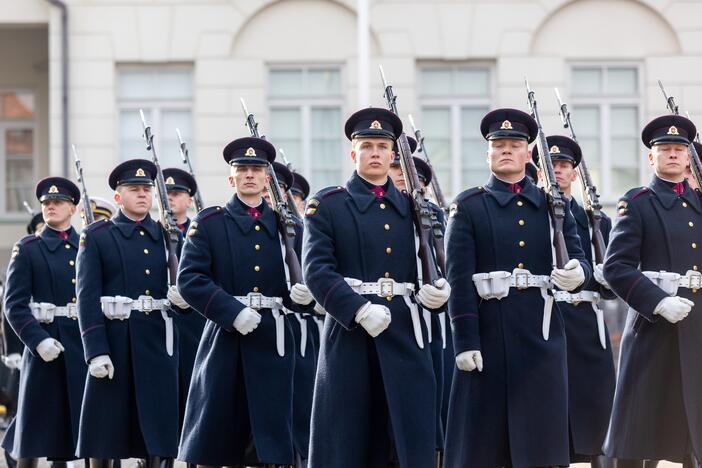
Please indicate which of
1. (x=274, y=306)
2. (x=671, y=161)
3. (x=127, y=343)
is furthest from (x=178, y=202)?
(x=671, y=161)

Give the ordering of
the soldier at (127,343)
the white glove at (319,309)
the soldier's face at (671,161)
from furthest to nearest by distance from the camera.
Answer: the soldier at (127,343) → the white glove at (319,309) → the soldier's face at (671,161)

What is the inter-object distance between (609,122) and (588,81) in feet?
1.83

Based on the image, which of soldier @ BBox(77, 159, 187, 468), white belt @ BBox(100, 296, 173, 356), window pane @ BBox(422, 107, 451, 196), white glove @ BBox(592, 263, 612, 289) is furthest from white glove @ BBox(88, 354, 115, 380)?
window pane @ BBox(422, 107, 451, 196)

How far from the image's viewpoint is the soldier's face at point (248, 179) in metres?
9.41

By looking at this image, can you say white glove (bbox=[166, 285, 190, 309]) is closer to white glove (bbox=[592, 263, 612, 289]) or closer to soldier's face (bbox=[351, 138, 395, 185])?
soldier's face (bbox=[351, 138, 395, 185])

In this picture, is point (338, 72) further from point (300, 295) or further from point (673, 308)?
point (673, 308)

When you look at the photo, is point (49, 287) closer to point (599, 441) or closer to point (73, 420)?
point (73, 420)

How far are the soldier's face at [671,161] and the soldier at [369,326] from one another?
1.44 meters

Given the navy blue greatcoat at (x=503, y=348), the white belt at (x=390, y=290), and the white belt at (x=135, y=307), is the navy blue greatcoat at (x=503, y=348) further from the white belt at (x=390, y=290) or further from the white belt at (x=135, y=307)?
the white belt at (x=135, y=307)

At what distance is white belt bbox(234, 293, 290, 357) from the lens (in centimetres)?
920

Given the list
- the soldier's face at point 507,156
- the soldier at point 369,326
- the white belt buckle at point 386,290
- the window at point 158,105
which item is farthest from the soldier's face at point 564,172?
the window at point 158,105

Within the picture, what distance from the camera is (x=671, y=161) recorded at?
29.3 feet

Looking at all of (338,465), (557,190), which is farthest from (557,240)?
(338,465)

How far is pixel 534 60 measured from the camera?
68.0ft
